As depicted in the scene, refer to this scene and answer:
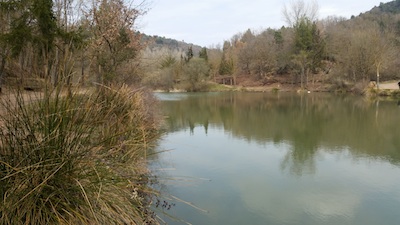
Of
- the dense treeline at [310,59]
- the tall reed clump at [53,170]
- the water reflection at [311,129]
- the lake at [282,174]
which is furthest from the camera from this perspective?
the dense treeline at [310,59]

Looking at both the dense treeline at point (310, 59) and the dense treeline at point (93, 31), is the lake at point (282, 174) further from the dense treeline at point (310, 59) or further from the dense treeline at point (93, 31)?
the dense treeline at point (310, 59)

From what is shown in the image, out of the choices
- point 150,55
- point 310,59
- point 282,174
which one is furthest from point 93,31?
point 310,59

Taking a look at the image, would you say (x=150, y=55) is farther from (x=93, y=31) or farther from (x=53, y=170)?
(x=53, y=170)

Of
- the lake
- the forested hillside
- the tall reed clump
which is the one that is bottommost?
the lake

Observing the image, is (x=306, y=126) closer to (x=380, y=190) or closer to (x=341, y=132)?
(x=341, y=132)

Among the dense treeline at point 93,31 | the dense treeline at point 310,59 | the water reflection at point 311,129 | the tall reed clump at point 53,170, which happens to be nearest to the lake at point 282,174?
the water reflection at point 311,129

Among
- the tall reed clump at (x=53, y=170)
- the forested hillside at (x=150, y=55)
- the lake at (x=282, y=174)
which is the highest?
the forested hillside at (x=150, y=55)

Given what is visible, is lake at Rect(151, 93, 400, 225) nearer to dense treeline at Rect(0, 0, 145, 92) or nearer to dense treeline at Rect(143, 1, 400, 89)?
dense treeline at Rect(0, 0, 145, 92)

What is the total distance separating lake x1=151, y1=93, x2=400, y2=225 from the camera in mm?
4754

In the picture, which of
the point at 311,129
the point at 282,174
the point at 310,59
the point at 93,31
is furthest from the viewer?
the point at 310,59

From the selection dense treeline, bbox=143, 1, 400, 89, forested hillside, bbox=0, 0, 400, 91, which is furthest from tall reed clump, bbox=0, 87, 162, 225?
dense treeline, bbox=143, 1, 400, 89

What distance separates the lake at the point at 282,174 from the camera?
187 inches

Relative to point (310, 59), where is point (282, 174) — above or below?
below

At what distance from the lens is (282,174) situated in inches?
267
